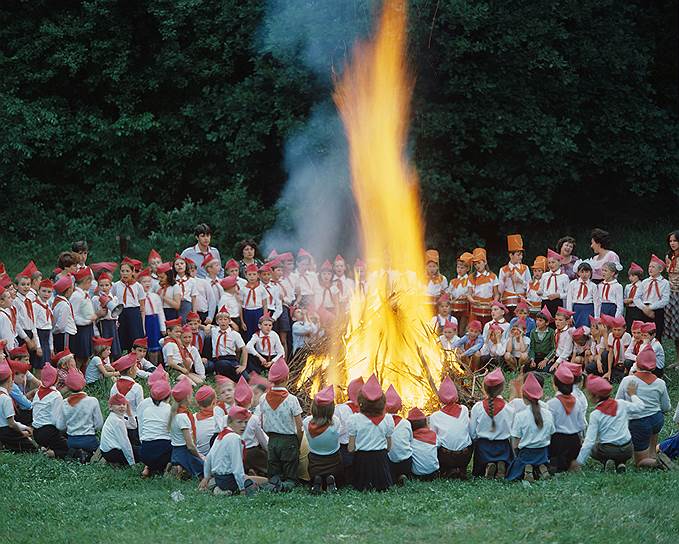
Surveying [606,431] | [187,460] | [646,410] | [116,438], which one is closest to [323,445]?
[187,460]

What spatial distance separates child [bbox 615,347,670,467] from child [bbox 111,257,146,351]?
7338 millimetres

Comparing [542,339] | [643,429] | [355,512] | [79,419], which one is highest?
[542,339]

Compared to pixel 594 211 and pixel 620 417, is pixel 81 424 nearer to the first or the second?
pixel 620 417

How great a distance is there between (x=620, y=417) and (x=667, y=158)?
14206 mm

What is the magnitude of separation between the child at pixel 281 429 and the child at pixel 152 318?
545 cm

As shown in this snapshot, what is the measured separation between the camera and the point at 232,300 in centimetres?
1638

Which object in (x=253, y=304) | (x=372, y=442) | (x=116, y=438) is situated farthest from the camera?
(x=253, y=304)

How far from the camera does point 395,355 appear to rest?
13.0 m

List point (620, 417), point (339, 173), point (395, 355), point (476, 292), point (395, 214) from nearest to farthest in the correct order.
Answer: point (620, 417) → point (395, 355) → point (395, 214) → point (476, 292) → point (339, 173)

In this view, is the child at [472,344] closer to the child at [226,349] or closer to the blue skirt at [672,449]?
the child at [226,349]

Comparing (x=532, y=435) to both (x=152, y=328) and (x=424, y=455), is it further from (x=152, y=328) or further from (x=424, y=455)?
(x=152, y=328)

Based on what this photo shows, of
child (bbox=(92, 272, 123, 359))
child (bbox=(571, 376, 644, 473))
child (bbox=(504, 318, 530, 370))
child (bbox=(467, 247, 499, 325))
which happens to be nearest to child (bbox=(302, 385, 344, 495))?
child (bbox=(571, 376, 644, 473))

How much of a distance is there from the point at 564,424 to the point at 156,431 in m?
4.08

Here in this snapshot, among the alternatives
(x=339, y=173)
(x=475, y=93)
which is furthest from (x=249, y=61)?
(x=475, y=93)
